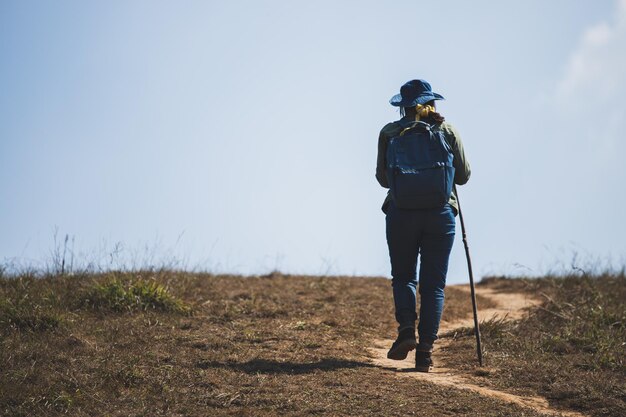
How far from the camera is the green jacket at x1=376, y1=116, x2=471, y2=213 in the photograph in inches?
276

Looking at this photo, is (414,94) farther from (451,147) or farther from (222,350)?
(222,350)

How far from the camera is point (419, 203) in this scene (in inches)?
267

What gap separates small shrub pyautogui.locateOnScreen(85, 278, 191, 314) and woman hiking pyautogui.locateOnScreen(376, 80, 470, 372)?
349cm

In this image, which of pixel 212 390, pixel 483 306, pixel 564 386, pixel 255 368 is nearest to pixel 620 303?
pixel 483 306

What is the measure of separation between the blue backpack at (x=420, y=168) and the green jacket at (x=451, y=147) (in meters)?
0.12

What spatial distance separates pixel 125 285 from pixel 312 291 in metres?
3.17

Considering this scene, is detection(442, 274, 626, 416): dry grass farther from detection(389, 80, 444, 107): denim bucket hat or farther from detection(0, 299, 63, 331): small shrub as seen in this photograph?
detection(0, 299, 63, 331): small shrub

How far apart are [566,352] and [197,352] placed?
12.9 feet

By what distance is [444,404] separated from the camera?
19.5ft

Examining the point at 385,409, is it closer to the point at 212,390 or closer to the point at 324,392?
the point at 324,392

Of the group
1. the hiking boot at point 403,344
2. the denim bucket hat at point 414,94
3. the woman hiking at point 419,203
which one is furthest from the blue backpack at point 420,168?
the hiking boot at point 403,344

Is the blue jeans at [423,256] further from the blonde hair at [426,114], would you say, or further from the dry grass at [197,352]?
the blonde hair at [426,114]

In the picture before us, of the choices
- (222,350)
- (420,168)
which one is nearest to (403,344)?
(420,168)

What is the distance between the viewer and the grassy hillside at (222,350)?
596 cm
